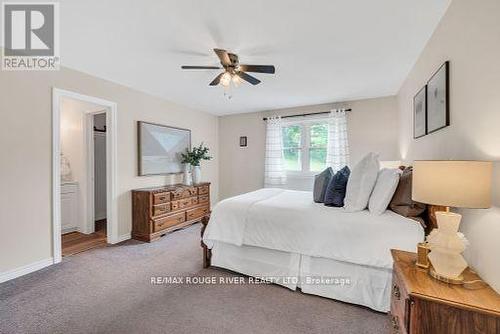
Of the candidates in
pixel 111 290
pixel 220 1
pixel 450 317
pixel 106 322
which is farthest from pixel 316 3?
pixel 111 290

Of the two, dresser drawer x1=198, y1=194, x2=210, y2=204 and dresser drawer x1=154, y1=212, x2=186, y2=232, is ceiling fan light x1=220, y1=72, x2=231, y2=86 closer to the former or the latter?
dresser drawer x1=154, y1=212, x2=186, y2=232

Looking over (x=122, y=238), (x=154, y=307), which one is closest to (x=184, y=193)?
(x=122, y=238)

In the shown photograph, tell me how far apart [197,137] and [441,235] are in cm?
450

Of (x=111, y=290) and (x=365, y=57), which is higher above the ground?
(x=365, y=57)

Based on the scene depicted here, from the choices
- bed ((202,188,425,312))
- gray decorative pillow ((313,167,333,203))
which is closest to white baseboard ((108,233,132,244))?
bed ((202,188,425,312))

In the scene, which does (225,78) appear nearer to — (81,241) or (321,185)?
(321,185)

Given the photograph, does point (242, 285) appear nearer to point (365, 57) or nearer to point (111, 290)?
point (111, 290)

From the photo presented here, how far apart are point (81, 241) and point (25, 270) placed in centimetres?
108

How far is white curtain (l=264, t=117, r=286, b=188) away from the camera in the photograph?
4.90 meters

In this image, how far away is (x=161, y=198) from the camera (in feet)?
11.9

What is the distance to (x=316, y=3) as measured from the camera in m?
1.71

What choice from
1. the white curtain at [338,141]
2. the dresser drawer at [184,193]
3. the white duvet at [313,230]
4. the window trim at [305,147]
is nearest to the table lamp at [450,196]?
the white duvet at [313,230]

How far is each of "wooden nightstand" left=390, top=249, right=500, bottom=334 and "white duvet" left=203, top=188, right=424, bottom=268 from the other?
63cm

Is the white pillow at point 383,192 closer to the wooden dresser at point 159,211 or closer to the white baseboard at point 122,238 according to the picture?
the wooden dresser at point 159,211
